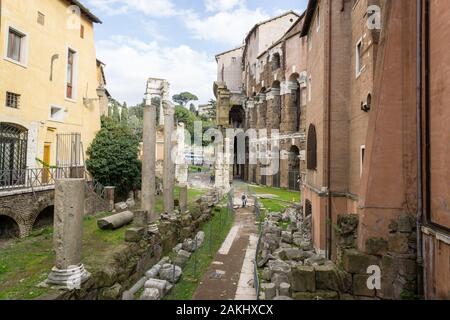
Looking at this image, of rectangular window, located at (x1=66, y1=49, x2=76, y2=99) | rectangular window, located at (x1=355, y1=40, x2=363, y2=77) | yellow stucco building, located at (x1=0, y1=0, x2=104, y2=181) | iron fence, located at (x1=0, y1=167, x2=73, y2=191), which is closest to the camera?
rectangular window, located at (x1=355, y1=40, x2=363, y2=77)

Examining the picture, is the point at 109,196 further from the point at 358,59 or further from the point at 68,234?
the point at 358,59

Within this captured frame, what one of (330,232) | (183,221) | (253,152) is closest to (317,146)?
(330,232)

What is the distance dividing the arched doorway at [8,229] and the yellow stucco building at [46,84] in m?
1.65

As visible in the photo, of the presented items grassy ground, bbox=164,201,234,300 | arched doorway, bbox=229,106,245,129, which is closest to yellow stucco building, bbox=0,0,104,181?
grassy ground, bbox=164,201,234,300

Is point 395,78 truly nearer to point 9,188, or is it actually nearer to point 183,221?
point 183,221

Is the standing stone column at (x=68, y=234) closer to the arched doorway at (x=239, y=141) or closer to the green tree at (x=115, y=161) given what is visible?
the green tree at (x=115, y=161)

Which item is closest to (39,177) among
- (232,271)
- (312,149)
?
(232,271)

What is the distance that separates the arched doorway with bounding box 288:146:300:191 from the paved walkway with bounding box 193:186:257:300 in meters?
12.9

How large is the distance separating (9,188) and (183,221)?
22.0ft

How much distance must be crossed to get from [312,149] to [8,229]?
12.0 meters

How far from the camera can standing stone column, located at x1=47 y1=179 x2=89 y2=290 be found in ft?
19.6

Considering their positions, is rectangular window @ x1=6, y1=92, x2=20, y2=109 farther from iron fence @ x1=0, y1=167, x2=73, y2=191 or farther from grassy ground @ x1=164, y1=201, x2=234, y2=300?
grassy ground @ x1=164, y1=201, x2=234, y2=300

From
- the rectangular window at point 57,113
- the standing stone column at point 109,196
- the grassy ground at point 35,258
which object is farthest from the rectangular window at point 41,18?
the grassy ground at point 35,258

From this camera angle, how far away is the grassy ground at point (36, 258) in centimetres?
588
